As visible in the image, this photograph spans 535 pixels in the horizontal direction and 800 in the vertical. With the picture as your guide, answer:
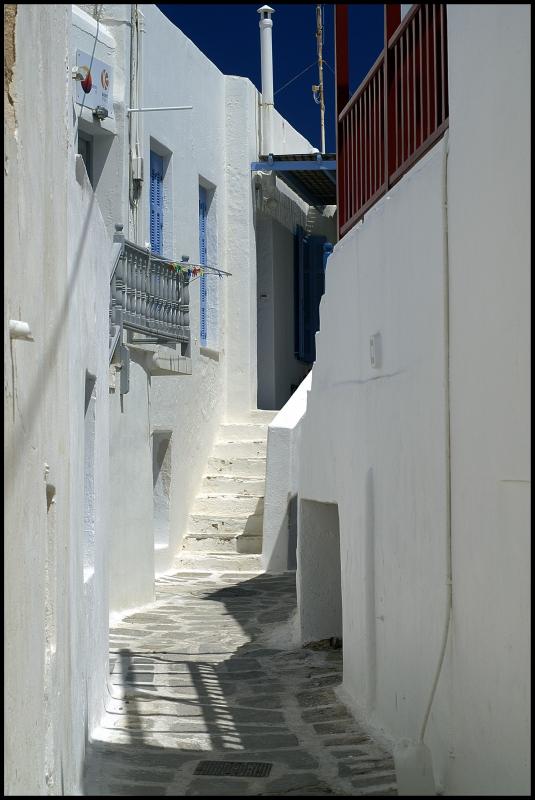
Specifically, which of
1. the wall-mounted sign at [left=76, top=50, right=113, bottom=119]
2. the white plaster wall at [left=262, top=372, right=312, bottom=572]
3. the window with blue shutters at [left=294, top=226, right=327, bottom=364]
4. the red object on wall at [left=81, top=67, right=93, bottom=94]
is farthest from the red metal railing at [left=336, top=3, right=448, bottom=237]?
the window with blue shutters at [left=294, top=226, right=327, bottom=364]

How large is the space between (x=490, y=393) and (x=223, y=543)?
11.2m

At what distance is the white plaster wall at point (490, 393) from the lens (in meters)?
4.25

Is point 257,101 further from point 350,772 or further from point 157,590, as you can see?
point 350,772

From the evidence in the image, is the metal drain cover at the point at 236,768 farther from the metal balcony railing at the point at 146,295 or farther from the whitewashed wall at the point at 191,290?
the metal balcony railing at the point at 146,295

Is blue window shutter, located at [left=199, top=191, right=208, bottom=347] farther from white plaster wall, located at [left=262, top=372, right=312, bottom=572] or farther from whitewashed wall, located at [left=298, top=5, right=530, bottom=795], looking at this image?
whitewashed wall, located at [left=298, top=5, right=530, bottom=795]

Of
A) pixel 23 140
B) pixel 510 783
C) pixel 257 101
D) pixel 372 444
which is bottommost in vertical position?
pixel 510 783

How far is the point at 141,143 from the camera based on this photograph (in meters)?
14.2

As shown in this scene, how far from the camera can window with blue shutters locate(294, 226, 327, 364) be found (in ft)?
69.3

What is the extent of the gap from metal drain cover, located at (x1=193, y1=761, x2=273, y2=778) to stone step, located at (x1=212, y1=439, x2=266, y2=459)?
10.8m

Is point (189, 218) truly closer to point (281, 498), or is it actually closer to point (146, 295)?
point (281, 498)

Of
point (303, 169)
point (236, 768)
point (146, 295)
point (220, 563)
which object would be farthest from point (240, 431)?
point (236, 768)

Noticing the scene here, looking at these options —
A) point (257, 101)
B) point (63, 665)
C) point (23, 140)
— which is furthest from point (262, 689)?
point (257, 101)

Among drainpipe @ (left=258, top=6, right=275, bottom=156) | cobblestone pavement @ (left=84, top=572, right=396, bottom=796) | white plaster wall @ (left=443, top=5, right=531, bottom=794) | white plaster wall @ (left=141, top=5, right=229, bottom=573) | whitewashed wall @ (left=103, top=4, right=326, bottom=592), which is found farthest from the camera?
drainpipe @ (left=258, top=6, right=275, bottom=156)

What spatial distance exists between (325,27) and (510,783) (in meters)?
20.6
